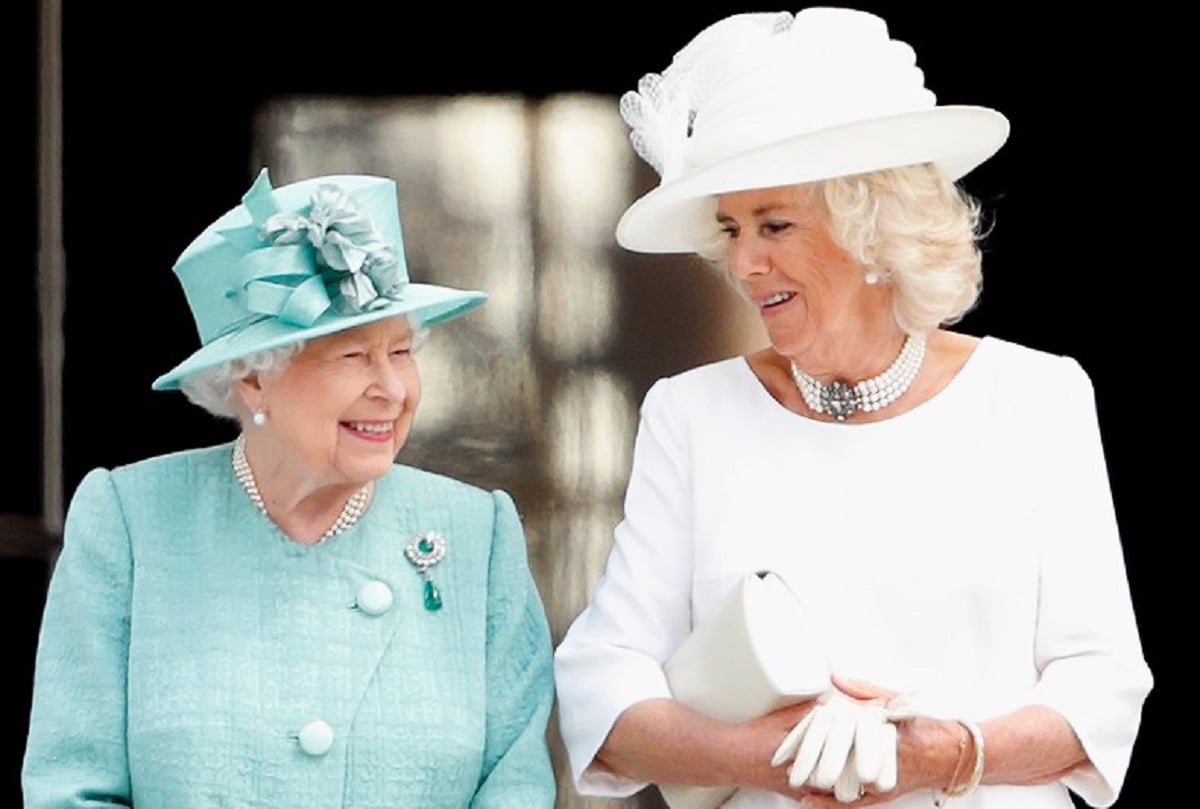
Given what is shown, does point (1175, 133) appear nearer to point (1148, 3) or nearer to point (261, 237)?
point (1148, 3)

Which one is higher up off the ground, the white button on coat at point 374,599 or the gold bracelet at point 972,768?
the white button on coat at point 374,599

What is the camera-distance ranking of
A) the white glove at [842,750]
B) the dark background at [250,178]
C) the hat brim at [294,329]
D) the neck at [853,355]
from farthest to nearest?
the dark background at [250,178] < the neck at [853,355] < the hat brim at [294,329] < the white glove at [842,750]

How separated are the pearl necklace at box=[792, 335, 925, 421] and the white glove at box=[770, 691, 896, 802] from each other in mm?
486

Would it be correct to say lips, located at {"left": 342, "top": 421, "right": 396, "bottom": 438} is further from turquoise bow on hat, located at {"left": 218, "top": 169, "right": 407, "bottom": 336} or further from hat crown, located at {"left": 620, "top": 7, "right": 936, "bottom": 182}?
hat crown, located at {"left": 620, "top": 7, "right": 936, "bottom": 182}

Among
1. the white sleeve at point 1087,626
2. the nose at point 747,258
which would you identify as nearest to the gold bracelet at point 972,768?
the white sleeve at point 1087,626

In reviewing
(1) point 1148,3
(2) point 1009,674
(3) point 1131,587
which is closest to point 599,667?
(2) point 1009,674

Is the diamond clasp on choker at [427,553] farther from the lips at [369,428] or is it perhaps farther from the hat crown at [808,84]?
the hat crown at [808,84]

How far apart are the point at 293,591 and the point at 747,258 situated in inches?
30.9

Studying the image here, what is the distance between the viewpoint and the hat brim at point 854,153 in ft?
11.8

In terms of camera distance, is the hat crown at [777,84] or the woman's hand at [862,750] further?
the hat crown at [777,84]

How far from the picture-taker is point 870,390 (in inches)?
147

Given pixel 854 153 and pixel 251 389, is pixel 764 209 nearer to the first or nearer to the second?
pixel 854 153

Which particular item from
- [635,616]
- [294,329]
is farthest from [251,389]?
[635,616]

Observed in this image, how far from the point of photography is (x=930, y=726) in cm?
346
